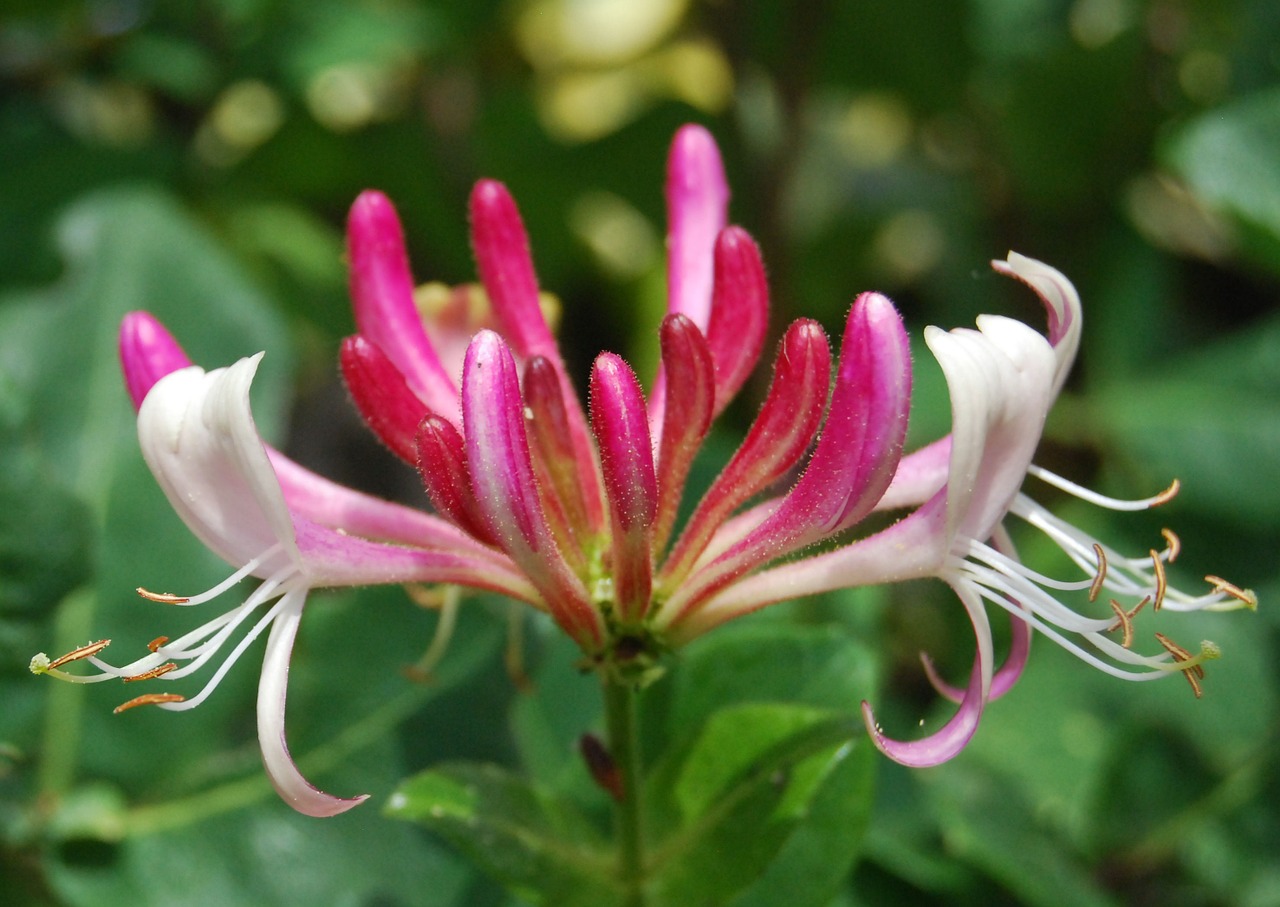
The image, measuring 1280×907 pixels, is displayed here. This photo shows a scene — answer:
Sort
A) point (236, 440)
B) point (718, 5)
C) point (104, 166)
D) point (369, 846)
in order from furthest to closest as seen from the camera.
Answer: point (718, 5), point (104, 166), point (369, 846), point (236, 440)

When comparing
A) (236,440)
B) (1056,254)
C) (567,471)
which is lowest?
(1056,254)

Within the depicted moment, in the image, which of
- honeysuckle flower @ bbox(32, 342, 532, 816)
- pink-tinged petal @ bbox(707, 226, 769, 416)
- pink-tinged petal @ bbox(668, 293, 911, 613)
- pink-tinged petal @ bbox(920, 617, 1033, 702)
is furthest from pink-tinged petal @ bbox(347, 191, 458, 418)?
pink-tinged petal @ bbox(920, 617, 1033, 702)

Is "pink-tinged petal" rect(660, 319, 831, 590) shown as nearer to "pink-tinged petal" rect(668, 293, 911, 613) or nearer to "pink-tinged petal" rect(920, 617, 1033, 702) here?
"pink-tinged petal" rect(668, 293, 911, 613)

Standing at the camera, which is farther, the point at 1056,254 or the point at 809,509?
the point at 1056,254

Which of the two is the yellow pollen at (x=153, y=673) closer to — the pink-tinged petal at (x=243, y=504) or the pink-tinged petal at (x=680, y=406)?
the pink-tinged petal at (x=243, y=504)

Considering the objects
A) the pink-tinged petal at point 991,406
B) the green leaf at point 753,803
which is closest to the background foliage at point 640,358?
the green leaf at point 753,803

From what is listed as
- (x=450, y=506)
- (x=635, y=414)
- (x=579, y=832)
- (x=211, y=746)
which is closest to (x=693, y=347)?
(x=635, y=414)

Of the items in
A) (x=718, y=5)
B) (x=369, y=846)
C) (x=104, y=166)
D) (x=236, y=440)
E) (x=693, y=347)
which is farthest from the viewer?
(x=718, y=5)

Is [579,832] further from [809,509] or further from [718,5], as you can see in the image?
[718,5]
